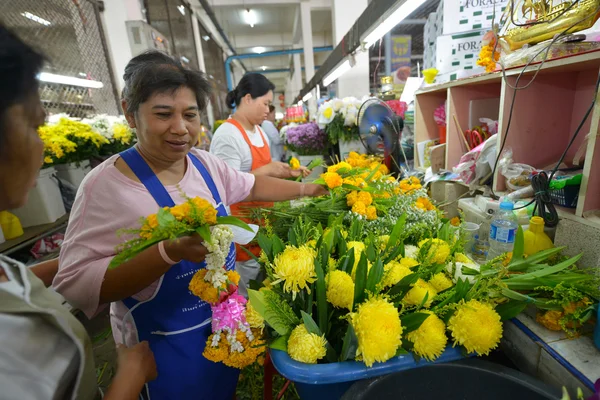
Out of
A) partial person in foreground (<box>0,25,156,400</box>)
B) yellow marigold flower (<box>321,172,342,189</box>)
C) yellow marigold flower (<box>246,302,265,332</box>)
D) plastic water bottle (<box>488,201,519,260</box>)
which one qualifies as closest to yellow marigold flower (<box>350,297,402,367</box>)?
yellow marigold flower (<box>246,302,265,332</box>)

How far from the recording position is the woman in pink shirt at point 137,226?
100 centimetres

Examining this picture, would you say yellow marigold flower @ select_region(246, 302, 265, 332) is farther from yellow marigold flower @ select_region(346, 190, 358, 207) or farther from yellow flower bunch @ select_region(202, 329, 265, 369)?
yellow marigold flower @ select_region(346, 190, 358, 207)

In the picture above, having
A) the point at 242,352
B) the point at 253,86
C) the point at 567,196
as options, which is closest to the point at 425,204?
the point at 567,196

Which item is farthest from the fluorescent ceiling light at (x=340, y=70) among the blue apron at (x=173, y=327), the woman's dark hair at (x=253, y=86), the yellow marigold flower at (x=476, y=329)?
the yellow marigold flower at (x=476, y=329)

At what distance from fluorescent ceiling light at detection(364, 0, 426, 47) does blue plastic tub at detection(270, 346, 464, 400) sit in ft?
6.55

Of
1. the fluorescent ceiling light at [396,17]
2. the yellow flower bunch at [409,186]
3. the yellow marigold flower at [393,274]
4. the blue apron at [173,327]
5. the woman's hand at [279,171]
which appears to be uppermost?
the fluorescent ceiling light at [396,17]

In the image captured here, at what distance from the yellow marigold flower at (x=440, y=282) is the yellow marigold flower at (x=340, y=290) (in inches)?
12.8

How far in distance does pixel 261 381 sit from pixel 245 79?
89.1 inches

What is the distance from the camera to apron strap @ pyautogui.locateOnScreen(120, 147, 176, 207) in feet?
3.68

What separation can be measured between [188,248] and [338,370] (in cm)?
54

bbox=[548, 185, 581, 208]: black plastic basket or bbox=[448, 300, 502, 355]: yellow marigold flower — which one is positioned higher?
bbox=[548, 185, 581, 208]: black plastic basket

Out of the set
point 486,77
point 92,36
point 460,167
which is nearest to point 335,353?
point 460,167

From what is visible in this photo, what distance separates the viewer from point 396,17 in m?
2.23

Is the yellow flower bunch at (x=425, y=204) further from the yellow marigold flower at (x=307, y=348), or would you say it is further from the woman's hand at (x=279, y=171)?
the yellow marigold flower at (x=307, y=348)
